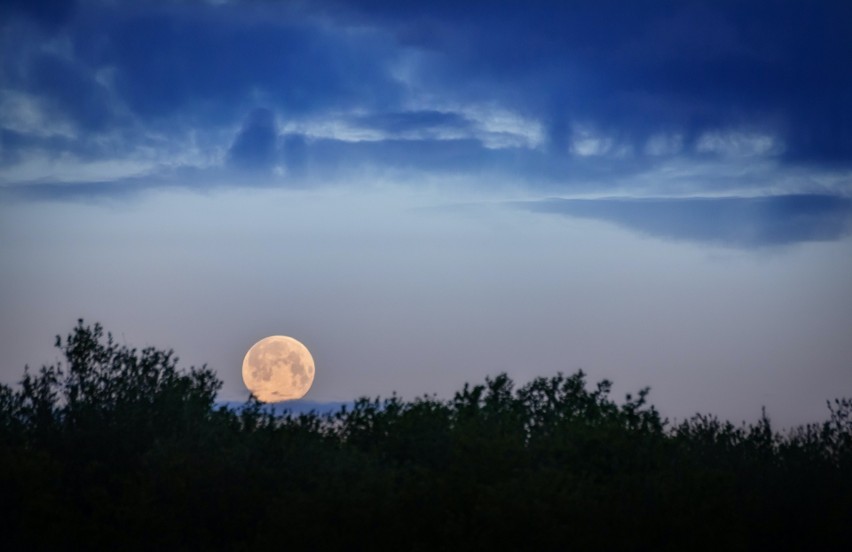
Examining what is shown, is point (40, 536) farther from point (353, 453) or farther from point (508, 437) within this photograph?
point (508, 437)

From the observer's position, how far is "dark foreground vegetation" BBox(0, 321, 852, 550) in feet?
63.3

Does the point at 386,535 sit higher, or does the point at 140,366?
A: the point at 140,366

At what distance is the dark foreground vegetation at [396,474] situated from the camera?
1930 centimetres

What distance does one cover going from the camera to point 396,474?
2114 centimetres

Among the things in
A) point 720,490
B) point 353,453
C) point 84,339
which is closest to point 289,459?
point 353,453

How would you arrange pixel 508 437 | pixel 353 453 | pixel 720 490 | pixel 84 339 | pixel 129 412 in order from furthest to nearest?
1. pixel 84 339
2. pixel 129 412
3. pixel 353 453
4. pixel 508 437
5. pixel 720 490

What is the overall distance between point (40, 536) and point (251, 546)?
176 inches

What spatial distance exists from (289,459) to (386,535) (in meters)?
5.11

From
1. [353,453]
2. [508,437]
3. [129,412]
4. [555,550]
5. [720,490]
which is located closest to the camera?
[555,550]

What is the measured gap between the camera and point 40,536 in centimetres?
2092

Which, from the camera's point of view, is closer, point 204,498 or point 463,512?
point 463,512

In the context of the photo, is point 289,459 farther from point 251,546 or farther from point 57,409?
point 57,409

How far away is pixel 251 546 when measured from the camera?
810 inches

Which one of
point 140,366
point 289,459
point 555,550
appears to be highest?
point 140,366
